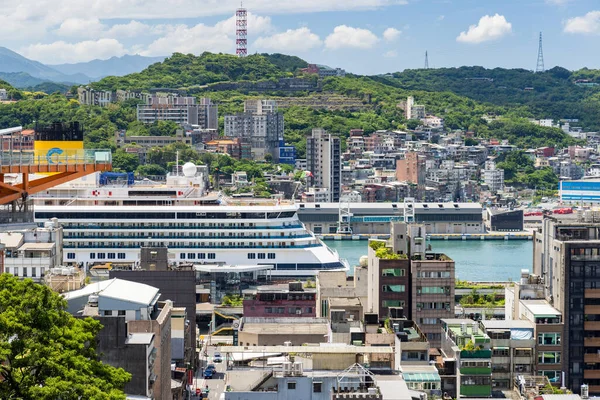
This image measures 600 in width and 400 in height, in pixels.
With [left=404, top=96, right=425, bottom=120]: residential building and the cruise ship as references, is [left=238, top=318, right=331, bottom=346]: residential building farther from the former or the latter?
[left=404, top=96, right=425, bottom=120]: residential building

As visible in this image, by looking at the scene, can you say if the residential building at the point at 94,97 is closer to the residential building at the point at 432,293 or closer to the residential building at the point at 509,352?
the residential building at the point at 432,293

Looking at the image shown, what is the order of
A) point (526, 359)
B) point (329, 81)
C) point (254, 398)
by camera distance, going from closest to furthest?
1. point (254, 398)
2. point (526, 359)
3. point (329, 81)

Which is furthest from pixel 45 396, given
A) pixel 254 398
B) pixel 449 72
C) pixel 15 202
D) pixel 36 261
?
pixel 449 72

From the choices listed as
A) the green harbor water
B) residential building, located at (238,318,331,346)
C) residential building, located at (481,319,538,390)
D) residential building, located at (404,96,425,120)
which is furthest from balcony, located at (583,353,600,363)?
residential building, located at (404,96,425,120)

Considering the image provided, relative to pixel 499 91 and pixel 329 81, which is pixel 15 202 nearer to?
pixel 329 81

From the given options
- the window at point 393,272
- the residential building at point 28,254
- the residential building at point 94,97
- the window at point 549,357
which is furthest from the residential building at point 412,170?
the residential building at point 28,254

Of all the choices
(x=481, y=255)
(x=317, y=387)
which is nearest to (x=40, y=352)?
(x=317, y=387)
